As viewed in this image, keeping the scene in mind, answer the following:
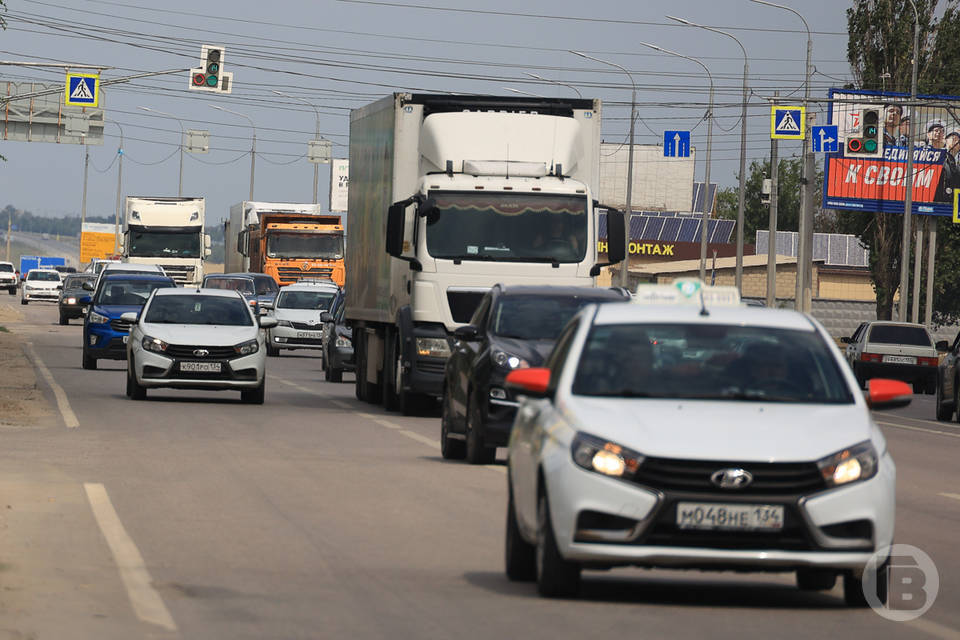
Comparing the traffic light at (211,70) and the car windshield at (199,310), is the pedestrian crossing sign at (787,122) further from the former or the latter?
the car windshield at (199,310)

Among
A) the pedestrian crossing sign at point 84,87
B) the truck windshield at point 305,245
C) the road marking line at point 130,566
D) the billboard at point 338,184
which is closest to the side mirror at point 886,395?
the road marking line at point 130,566

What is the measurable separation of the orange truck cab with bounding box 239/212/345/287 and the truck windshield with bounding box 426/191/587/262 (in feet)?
113

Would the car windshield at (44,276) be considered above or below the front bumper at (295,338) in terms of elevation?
below

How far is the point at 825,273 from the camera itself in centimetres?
11325

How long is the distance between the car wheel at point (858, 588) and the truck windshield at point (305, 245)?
51284 millimetres

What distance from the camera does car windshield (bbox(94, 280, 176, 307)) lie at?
3806cm

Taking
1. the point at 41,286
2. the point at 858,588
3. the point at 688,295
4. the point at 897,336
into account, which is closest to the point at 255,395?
the point at 688,295

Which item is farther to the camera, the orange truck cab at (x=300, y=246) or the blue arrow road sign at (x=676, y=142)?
the blue arrow road sign at (x=676, y=142)

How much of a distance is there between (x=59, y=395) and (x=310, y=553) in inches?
684

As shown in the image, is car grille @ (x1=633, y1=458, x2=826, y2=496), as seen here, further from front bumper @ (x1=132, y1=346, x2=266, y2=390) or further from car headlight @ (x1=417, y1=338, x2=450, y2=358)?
front bumper @ (x1=132, y1=346, x2=266, y2=390)

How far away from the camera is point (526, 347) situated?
1861 centimetres

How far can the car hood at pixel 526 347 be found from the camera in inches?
717

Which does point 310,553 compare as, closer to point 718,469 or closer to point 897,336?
point 718,469
